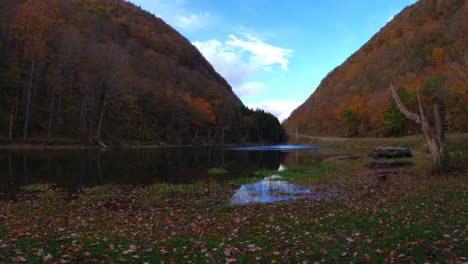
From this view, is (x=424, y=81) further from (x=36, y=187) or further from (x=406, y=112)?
(x=36, y=187)

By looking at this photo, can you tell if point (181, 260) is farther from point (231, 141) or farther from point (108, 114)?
point (231, 141)

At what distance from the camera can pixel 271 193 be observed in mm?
21484

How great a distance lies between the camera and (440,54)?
501ft

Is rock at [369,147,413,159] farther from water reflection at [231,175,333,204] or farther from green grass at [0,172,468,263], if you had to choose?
green grass at [0,172,468,263]

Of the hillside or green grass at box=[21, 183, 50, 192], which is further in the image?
the hillside

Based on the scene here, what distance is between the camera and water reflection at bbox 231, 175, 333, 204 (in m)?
19.2

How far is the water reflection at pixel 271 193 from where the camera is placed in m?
19.2

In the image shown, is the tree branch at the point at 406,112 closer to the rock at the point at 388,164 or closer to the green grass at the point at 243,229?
the green grass at the point at 243,229

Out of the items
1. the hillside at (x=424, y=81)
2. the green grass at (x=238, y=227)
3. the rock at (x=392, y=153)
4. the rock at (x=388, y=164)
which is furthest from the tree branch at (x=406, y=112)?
the rock at (x=392, y=153)

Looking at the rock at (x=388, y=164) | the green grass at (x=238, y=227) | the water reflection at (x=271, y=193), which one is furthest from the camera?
the rock at (x=388, y=164)

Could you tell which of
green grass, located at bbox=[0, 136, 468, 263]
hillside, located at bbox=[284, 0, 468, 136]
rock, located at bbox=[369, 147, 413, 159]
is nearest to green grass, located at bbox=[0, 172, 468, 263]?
green grass, located at bbox=[0, 136, 468, 263]

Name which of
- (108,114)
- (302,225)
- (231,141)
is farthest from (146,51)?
(302,225)

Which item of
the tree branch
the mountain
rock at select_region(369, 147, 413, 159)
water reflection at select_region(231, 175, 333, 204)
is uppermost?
the mountain

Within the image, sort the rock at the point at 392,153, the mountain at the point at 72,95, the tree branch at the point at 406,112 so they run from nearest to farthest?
the tree branch at the point at 406,112 < the rock at the point at 392,153 < the mountain at the point at 72,95
